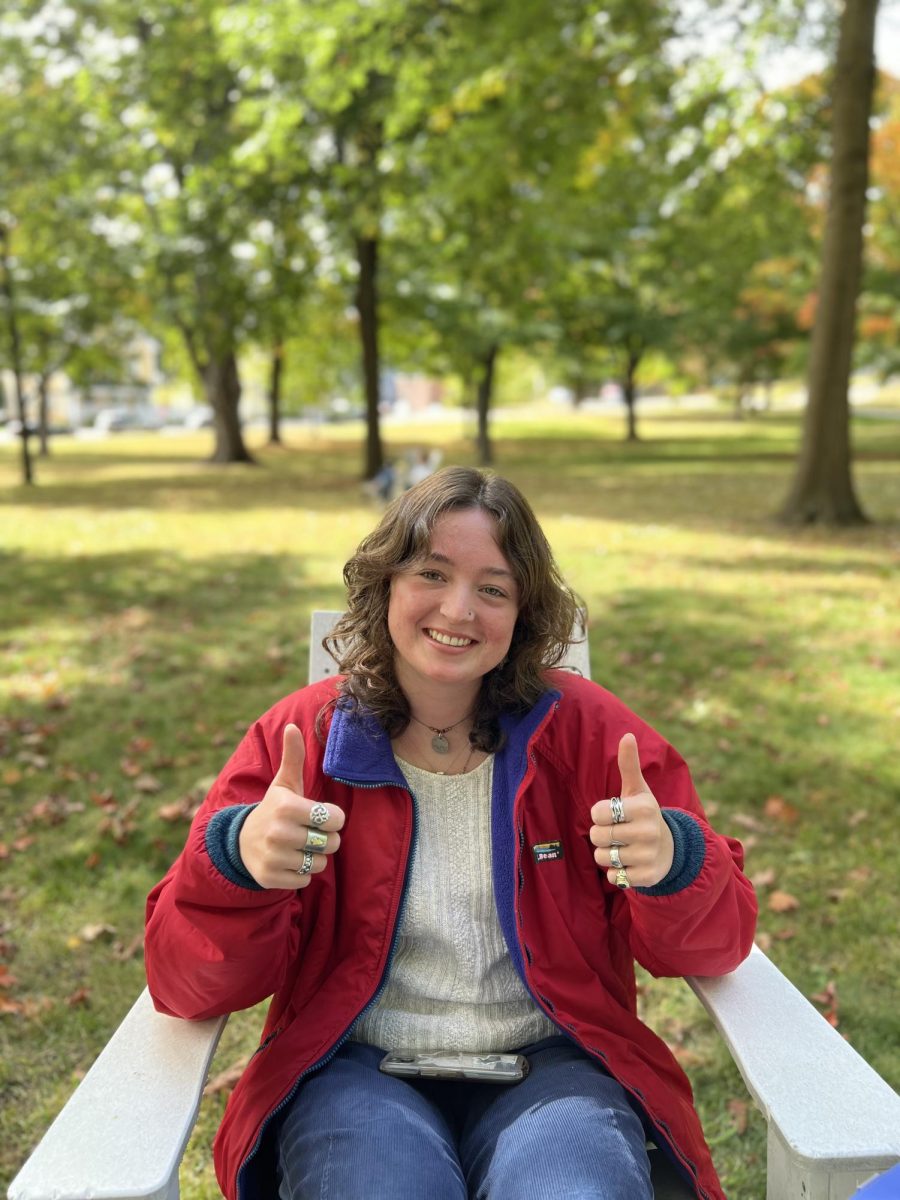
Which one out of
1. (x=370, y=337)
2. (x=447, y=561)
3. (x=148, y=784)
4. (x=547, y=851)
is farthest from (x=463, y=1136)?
(x=370, y=337)

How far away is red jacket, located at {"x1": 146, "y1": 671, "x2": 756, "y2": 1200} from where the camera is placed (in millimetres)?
1823

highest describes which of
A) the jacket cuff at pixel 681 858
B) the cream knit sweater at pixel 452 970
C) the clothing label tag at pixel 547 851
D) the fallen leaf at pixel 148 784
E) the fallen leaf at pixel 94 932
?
the jacket cuff at pixel 681 858

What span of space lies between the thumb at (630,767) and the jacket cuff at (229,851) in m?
0.63

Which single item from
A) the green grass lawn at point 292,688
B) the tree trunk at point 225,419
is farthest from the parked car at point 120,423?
the green grass lawn at point 292,688

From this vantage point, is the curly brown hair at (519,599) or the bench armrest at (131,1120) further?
the curly brown hair at (519,599)

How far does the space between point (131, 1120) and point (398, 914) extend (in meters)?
0.58

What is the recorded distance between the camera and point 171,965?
182cm

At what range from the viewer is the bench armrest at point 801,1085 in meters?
1.51

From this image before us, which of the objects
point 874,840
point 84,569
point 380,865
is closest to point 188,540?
point 84,569

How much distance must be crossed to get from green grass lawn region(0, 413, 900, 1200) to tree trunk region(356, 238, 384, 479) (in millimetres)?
6283

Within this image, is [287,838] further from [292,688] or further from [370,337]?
[370,337]

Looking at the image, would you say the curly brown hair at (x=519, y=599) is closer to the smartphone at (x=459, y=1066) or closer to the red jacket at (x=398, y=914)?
the red jacket at (x=398, y=914)

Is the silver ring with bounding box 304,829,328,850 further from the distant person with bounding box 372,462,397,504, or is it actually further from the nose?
the distant person with bounding box 372,462,397,504

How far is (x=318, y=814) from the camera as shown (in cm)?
170
